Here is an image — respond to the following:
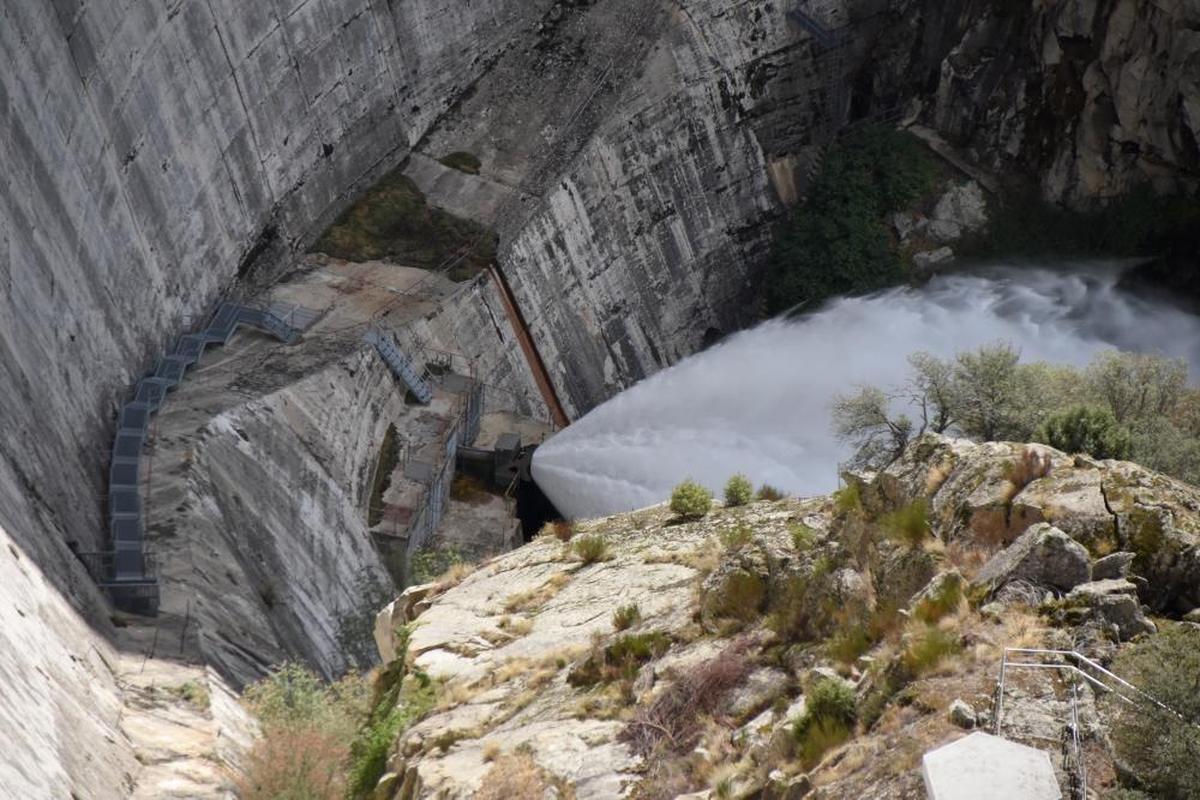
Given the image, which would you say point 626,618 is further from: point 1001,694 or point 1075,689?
point 1075,689

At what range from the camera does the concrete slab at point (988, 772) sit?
12.3 m

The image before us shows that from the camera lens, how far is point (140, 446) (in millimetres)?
30516

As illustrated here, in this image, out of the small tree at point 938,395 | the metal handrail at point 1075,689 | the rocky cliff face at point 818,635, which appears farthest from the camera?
the small tree at point 938,395

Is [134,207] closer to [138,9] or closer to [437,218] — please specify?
[138,9]

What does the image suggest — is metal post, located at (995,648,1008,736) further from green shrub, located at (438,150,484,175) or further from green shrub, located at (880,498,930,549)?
green shrub, located at (438,150,484,175)

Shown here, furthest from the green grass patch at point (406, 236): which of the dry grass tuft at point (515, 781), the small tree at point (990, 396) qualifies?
the dry grass tuft at point (515, 781)

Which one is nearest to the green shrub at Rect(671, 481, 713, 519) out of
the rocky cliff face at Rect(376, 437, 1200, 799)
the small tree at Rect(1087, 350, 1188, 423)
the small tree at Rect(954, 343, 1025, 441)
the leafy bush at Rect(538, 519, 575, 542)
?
the leafy bush at Rect(538, 519, 575, 542)

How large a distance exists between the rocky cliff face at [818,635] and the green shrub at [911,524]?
0.16 feet

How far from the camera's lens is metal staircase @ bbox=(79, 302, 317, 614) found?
26.8 m

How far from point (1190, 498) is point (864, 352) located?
100 feet

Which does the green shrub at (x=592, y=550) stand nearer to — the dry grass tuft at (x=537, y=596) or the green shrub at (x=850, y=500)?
the dry grass tuft at (x=537, y=596)

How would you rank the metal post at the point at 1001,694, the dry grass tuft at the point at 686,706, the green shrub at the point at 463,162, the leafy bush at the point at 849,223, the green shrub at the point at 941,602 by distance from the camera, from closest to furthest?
the metal post at the point at 1001,694 → the green shrub at the point at 941,602 → the dry grass tuft at the point at 686,706 → the green shrub at the point at 463,162 → the leafy bush at the point at 849,223

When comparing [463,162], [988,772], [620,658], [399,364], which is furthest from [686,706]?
[463,162]

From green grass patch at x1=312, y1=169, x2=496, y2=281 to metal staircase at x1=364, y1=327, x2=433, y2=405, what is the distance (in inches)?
132
